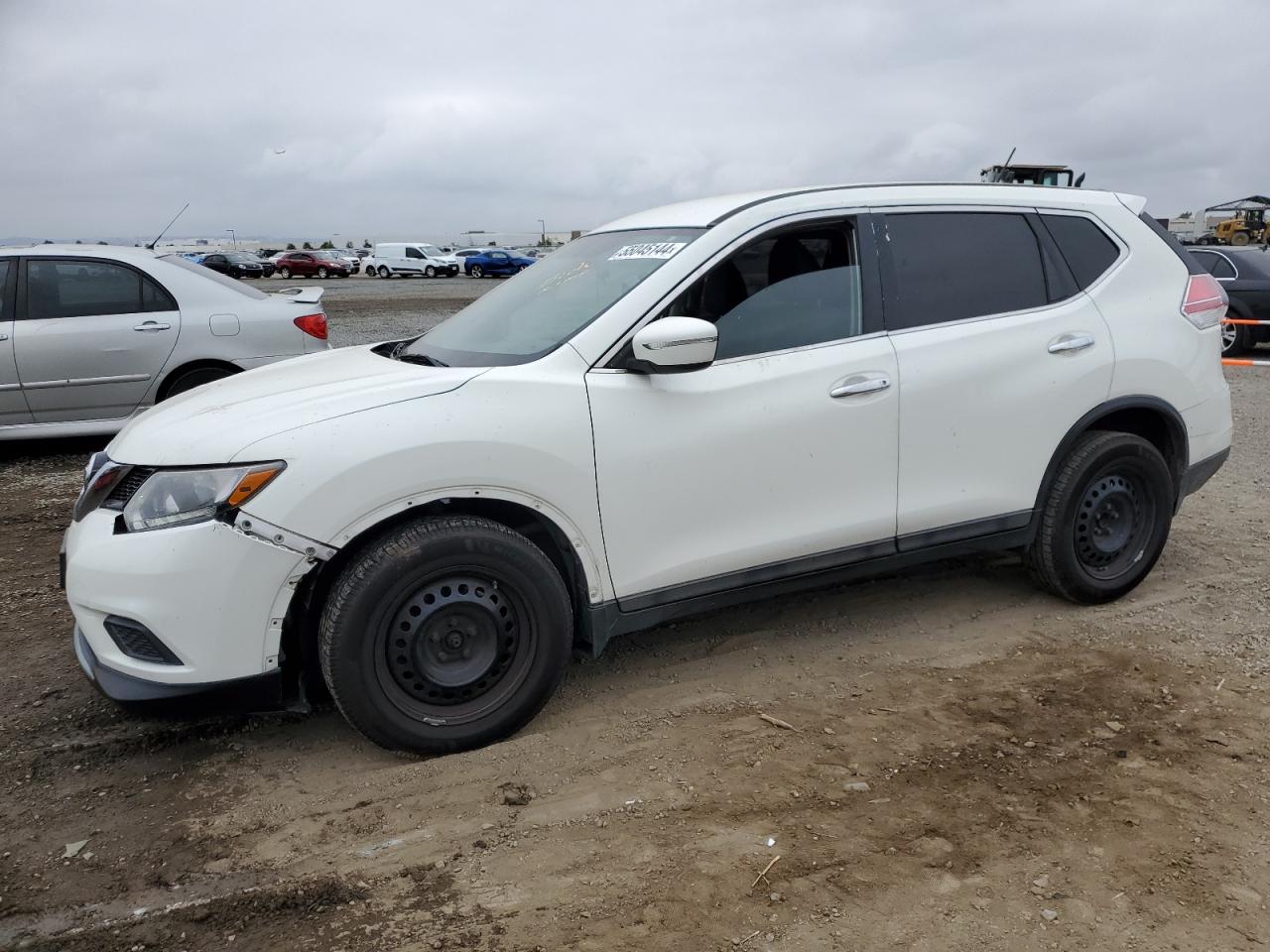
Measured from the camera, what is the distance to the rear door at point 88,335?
23.7 ft

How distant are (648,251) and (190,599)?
2000 millimetres

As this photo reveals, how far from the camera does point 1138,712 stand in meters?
3.51

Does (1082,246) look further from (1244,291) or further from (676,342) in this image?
(1244,291)

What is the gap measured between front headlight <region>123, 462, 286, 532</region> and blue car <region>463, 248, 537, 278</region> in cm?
4423

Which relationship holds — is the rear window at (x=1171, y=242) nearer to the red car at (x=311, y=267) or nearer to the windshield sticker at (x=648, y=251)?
the windshield sticker at (x=648, y=251)

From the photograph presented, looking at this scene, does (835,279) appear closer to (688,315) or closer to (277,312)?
(688,315)

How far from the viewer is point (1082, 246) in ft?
14.2

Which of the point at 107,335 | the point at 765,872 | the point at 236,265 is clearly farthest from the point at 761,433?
the point at 236,265

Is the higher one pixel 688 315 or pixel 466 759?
pixel 688 315

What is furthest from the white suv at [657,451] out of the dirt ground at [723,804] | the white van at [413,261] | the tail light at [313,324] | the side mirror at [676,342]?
the white van at [413,261]

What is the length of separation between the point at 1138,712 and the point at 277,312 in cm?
652

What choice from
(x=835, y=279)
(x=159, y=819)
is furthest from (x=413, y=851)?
(x=835, y=279)

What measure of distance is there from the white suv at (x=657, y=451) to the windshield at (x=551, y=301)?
2cm

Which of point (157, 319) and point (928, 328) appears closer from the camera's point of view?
point (928, 328)
